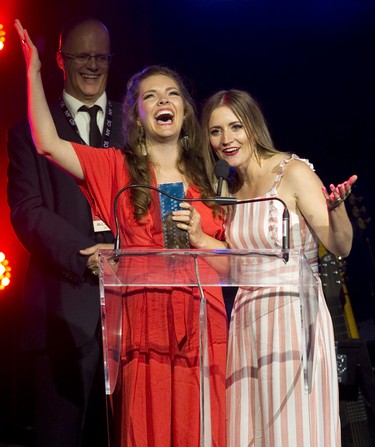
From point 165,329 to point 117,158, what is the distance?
0.82m

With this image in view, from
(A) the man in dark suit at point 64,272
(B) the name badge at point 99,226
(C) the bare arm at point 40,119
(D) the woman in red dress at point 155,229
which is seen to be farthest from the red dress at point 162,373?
(B) the name badge at point 99,226

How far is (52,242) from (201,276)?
1.53m

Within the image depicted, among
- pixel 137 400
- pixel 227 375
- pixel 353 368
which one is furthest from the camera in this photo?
pixel 353 368

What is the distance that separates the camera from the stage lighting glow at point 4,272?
3.85 metres

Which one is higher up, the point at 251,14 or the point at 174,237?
the point at 251,14

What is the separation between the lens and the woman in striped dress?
90.9 inches

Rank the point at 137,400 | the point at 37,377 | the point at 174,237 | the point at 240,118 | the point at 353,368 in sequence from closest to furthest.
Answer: the point at 137,400
the point at 174,237
the point at 240,118
the point at 37,377
the point at 353,368

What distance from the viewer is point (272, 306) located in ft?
7.64

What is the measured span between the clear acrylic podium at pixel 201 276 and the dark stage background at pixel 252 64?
1.98 metres

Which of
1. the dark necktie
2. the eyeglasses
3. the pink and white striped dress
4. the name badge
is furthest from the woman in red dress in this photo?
the eyeglasses

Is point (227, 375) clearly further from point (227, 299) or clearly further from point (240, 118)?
point (240, 118)

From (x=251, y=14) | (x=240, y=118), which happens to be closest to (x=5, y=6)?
(x=251, y=14)

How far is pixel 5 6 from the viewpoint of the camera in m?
3.87

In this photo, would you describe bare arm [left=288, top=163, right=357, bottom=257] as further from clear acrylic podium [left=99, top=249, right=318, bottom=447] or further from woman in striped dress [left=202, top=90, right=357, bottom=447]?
clear acrylic podium [left=99, top=249, right=318, bottom=447]
